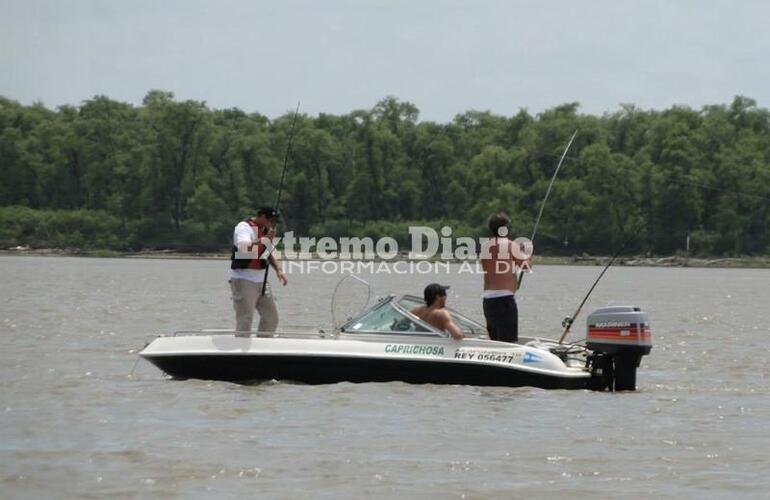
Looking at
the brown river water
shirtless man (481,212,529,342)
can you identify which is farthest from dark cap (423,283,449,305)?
the brown river water

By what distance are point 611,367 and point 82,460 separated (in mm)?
5971

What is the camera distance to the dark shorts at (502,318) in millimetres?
14789

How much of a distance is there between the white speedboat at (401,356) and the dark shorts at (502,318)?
0.27 meters

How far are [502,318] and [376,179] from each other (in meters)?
91.0

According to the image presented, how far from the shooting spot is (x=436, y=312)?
14.8 meters

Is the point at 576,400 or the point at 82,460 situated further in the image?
the point at 576,400

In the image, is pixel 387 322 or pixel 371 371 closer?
pixel 371 371

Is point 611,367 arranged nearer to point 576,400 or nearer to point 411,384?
point 576,400

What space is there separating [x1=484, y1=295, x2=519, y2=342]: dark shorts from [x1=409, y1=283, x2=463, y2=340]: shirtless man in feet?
1.20

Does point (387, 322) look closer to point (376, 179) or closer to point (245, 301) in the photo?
point (245, 301)

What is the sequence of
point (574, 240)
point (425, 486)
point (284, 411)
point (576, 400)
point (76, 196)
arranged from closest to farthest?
point (425, 486), point (284, 411), point (576, 400), point (574, 240), point (76, 196)

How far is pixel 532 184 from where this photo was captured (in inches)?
4045

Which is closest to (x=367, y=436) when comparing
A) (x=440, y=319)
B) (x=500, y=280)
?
(x=440, y=319)

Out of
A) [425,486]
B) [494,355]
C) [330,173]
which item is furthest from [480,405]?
[330,173]
